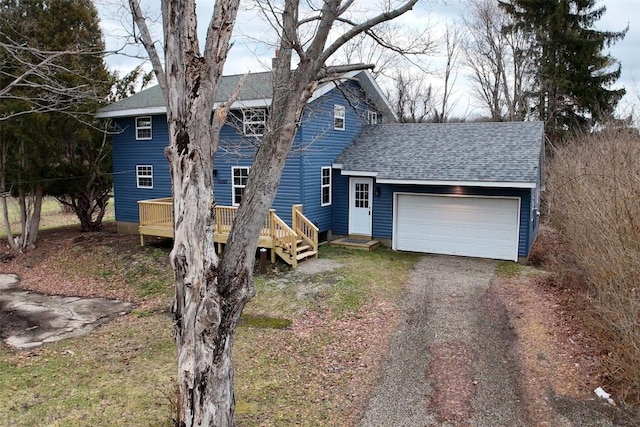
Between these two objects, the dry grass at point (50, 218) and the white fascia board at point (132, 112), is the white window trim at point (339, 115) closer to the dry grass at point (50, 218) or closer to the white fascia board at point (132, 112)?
the white fascia board at point (132, 112)

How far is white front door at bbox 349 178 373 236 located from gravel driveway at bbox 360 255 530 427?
4.75 metres

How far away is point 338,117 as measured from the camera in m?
16.1

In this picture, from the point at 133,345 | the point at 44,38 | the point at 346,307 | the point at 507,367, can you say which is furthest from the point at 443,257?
the point at 44,38

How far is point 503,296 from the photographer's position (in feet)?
34.0

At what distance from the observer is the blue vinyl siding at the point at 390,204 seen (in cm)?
1329

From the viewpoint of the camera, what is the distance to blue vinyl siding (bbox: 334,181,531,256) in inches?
523

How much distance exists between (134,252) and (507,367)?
457 inches

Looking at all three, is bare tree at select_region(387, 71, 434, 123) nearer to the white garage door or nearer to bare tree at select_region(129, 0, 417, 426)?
the white garage door

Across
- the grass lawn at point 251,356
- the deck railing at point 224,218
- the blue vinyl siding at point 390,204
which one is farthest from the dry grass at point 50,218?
the blue vinyl siding at point 390,204

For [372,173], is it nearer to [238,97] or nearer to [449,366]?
[238,97]

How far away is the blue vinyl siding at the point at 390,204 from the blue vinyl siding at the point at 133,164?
20.1 ft

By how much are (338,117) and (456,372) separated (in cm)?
1089

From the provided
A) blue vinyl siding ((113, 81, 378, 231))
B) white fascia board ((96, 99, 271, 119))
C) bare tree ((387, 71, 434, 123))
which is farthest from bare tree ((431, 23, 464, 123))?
white fascia board ((96, 99, 271, 119))

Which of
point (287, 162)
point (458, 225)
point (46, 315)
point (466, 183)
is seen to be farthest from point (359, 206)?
Answer: point (46, 315)
